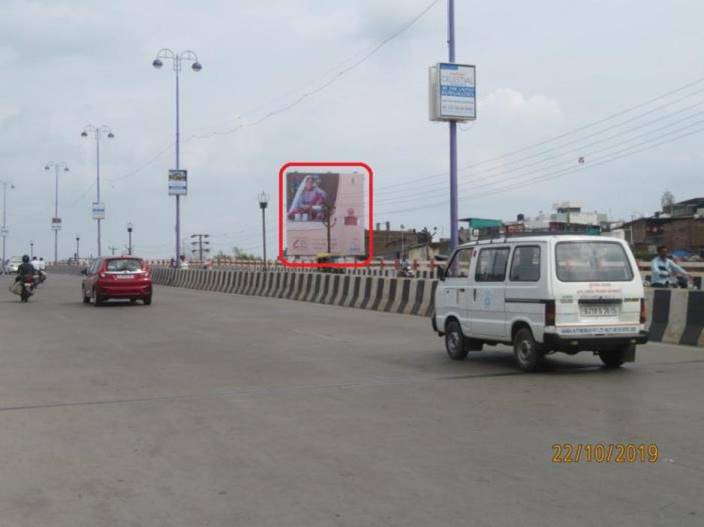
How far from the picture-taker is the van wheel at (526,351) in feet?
33.9

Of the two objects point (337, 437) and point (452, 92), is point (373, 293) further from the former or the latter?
point (337, 437)

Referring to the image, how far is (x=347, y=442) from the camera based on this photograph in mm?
6738

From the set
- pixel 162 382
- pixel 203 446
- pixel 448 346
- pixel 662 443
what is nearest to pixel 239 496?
pixel 203 446

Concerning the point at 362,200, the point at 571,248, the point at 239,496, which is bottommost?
the point at 239,496

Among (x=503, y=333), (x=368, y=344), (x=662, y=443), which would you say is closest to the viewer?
(x=662, y=443)

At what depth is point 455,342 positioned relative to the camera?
12.1 m

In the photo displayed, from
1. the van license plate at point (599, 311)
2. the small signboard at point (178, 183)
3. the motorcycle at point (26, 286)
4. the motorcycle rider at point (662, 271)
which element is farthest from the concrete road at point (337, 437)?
the small signboard at point (178, 183)

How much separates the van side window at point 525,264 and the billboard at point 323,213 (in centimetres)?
3406

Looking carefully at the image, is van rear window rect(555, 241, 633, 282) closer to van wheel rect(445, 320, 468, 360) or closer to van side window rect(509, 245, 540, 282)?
van side window rect(509, 245, 540, 282)

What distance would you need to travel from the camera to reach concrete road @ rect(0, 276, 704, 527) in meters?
4.98

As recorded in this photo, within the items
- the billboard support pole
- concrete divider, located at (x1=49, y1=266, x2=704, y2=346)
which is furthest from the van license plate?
the billboard support pole

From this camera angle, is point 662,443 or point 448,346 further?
point 448,346

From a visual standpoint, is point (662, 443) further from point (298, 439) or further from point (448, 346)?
point (448, 346)

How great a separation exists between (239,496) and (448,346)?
729cm
